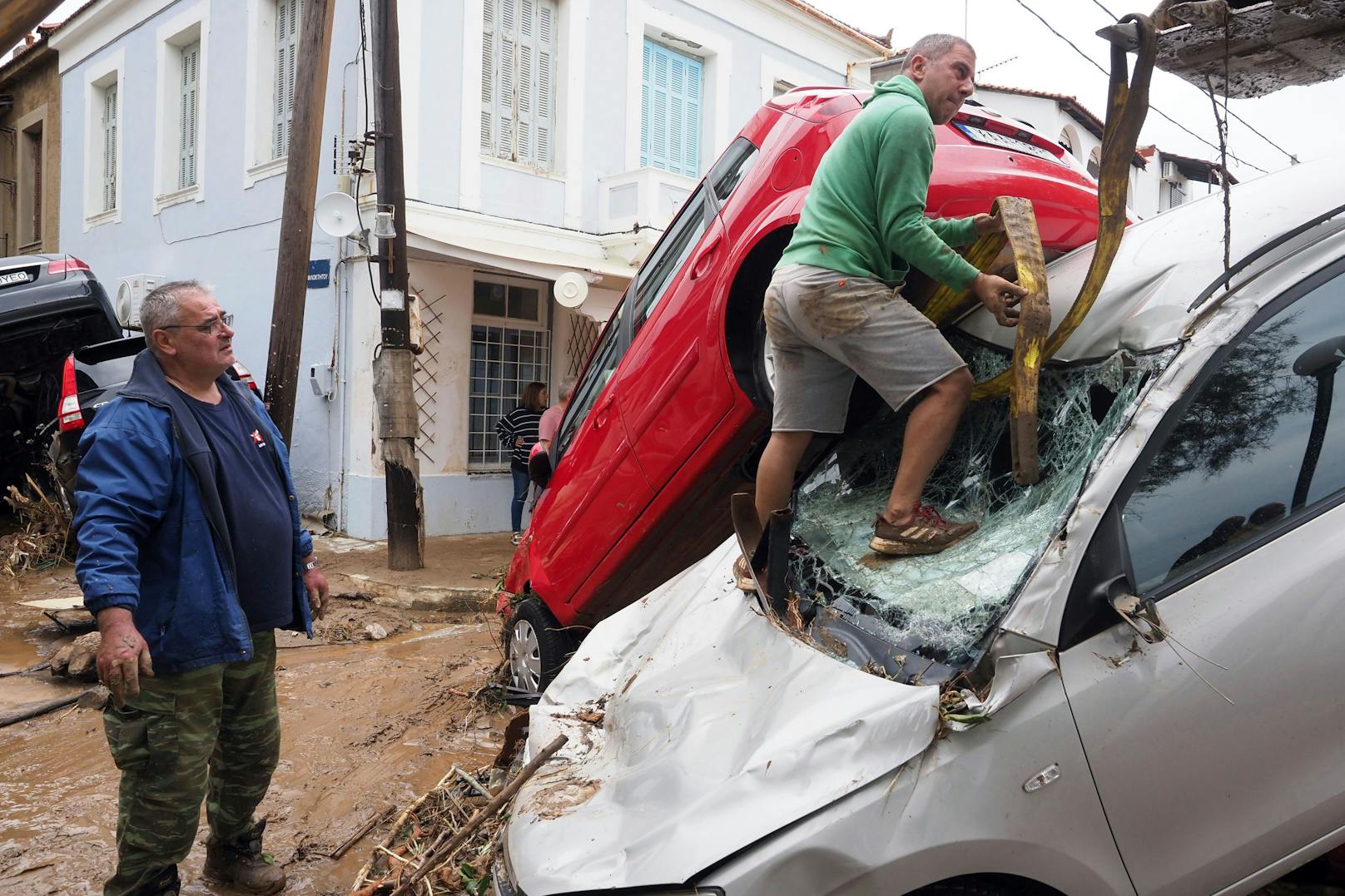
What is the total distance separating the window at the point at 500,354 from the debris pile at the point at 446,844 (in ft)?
24.4

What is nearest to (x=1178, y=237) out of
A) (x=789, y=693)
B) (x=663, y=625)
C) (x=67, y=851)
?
(x=789, y=693)

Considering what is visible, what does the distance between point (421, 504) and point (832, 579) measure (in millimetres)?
5950

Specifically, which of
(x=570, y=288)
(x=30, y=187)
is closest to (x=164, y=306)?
(x=570, y=288)

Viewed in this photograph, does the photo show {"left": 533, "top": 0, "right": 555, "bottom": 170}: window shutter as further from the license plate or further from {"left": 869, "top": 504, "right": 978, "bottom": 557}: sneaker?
{"left": 869, "top": 504, "right": 978, "bottom": 557}: sneaker

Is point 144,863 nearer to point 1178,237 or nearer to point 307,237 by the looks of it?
point 1178,237

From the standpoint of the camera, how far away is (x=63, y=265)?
8.85 meters

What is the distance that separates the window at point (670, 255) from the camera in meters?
4.13

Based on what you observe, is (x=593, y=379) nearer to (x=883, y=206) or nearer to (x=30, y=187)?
(x=883, y=206)

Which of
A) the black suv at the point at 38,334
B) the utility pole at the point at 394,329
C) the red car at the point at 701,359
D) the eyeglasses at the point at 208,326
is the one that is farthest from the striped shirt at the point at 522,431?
the eyeglasses at the point at 208,326

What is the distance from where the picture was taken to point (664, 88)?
11758 millimetres

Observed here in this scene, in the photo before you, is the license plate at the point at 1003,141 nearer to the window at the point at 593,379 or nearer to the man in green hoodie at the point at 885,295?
the man in green hoodie at the point at 885,295

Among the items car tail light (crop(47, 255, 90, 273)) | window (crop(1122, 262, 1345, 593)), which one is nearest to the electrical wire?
car tail light (crop(47, 255, 90, 273))

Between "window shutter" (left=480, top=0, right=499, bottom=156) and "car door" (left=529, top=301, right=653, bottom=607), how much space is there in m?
6.36

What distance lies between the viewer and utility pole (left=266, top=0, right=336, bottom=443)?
24.0ft
